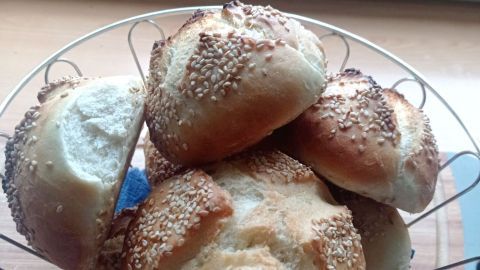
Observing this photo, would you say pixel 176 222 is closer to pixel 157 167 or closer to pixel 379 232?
pixel 157 167

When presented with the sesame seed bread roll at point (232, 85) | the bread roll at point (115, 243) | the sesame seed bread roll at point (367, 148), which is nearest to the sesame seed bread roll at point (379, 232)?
the sesame seed bread roll at point (367, 148)

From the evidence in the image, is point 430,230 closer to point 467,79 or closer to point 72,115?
point 467,79

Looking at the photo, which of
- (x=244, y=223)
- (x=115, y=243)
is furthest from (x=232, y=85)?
(x=115, y=243)

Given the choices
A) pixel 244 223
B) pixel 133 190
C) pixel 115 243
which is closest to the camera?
pixel 244 223

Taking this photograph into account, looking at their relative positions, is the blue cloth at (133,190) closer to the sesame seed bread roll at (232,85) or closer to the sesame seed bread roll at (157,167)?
the sesame seed bread roll at (157,167)

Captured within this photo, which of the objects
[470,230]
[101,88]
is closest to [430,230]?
[470,230]

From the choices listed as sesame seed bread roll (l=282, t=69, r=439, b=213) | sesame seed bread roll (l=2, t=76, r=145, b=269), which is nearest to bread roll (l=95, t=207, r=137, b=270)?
sesame seed bread roll (l=2, t=76, r=145, b=269)
